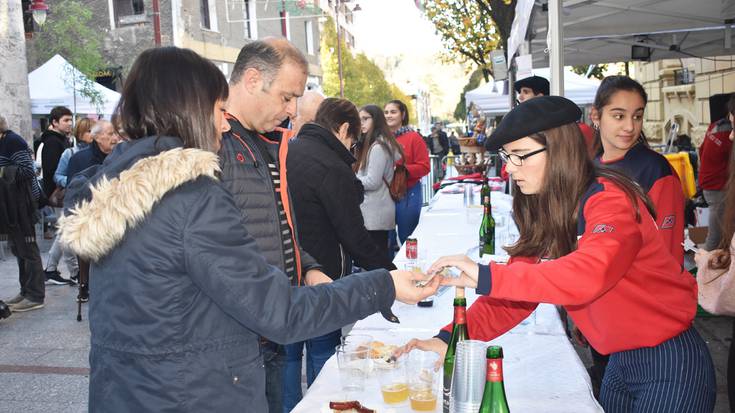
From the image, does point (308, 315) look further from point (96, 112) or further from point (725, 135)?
point (96, 112)

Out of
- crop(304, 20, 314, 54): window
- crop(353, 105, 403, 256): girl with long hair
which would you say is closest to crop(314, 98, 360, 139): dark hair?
crop(353, 105, 403, 256): girl with long hair

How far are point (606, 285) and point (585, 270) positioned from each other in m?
0.09

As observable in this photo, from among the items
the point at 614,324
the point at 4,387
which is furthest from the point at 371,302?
the point at 4,387

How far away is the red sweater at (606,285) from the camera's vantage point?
1878mm

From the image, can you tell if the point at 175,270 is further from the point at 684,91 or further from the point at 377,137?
the point at 684,91

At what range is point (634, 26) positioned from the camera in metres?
7.60

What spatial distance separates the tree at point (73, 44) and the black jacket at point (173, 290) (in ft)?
41.5

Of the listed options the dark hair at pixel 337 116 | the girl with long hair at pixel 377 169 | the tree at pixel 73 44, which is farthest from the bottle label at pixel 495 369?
the tree at pixel 73 44

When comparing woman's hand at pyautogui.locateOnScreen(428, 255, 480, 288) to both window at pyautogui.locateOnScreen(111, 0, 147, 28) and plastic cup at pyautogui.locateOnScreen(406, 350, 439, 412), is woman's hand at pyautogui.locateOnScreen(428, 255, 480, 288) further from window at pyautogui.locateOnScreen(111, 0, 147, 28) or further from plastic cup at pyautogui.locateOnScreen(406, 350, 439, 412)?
window at pyautogui.locateOnScreen(111, 0, 147, 28)

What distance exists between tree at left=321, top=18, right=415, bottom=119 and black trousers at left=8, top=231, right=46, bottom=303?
101 ft

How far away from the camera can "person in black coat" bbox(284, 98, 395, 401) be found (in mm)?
3635

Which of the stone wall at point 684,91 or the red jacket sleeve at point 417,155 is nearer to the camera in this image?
the red jacket sleeve at point 417,155

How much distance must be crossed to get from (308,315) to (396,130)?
5.97 metres

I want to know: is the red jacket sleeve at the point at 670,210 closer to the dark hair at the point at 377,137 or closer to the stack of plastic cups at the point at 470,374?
the stack of plastic cups at the point at 470,374
